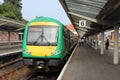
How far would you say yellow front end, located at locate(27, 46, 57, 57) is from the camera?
15.6m

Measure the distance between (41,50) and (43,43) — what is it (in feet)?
1.48

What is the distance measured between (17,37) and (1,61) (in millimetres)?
67504

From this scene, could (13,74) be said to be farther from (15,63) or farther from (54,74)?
(15,63)

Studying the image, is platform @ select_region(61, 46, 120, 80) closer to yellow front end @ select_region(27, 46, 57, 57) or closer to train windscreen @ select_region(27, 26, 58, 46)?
yellow front end @ select_region(27, 46, 57, 57)

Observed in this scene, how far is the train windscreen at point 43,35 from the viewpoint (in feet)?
52.6

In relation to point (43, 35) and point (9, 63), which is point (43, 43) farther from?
point (9, 63)

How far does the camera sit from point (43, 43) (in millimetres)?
15969

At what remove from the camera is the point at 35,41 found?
52.7ft

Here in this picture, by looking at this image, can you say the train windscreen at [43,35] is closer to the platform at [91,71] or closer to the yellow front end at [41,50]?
the yellow front end at [41,50]

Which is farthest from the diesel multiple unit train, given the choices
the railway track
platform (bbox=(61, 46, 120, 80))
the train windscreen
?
the railway track

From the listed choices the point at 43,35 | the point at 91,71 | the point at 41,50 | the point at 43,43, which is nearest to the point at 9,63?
the point at 43,35

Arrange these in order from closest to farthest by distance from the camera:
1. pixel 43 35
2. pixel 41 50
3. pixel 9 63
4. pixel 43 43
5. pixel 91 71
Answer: pixel 91 71
pixel 41 50
pixel 43 43
pixel 43 35
pixel 9 63

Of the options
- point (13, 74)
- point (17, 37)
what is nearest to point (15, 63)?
point (13, 74)

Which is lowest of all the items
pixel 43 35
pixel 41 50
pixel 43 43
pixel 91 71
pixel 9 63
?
pixel 9 63
